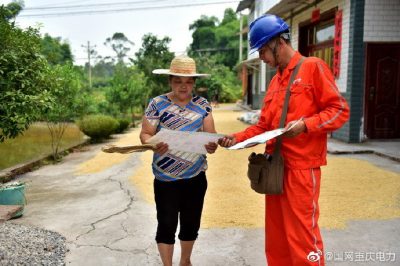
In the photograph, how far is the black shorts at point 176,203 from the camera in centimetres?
307

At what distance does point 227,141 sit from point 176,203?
0.64m

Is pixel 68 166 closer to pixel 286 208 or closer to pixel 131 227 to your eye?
pixel 131 227

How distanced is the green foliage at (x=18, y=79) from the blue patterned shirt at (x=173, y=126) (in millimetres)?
2459

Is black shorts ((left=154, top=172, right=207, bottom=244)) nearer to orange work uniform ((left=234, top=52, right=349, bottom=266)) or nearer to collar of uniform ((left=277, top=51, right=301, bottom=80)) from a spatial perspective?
orange work uniform ((left=234, top=52, right=349, bottom=266))

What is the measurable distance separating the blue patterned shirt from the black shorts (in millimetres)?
69

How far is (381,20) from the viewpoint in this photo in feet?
31.9

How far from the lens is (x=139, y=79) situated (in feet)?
64.1

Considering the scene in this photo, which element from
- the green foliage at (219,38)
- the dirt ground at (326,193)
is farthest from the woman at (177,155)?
the green foliage at (219,38)

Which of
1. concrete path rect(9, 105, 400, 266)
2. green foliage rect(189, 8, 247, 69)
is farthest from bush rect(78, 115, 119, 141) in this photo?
green foliage rect(189, 8, 247, 69)

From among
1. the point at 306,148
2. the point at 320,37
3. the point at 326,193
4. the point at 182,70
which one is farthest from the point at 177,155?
the point at 320,37

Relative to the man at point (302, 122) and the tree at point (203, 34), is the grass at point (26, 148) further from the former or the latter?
the tree at point (203, 34)

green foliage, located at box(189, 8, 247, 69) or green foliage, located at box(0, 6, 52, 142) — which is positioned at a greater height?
green foliage, located at box(189, 8, 247, 69)

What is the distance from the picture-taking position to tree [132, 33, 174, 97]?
23984mm

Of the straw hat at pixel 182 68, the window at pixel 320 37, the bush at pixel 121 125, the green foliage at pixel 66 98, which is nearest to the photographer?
the straw hat at pixel 182 68
